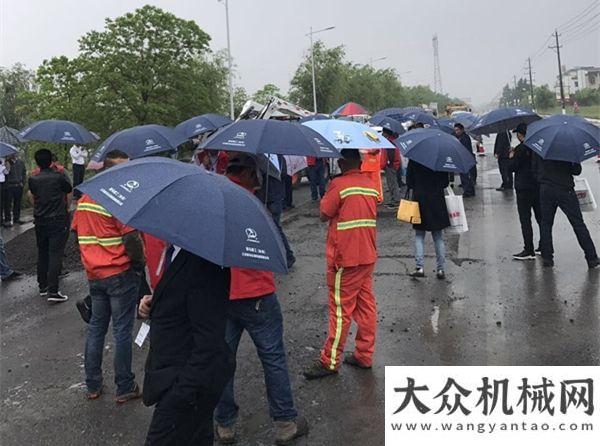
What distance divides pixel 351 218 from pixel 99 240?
1899 millimetres

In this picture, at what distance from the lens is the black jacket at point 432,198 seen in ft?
22.3

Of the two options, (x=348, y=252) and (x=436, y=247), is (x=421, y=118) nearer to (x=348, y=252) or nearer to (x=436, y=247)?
(x=436, y=247)

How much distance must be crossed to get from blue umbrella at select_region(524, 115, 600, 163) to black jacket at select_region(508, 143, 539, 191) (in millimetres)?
749

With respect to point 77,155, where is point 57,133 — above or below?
below

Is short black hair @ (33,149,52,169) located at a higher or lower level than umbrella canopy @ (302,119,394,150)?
higher

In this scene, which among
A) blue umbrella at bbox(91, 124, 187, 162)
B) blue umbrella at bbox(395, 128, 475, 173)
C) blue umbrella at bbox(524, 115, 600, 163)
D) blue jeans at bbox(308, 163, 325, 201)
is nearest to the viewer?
blue umbrella at bbox(91, 124, 187, 162)

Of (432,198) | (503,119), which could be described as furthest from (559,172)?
(503,119)

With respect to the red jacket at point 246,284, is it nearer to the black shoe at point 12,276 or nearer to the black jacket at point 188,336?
the black jacket at point 188,336

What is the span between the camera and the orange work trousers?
4395 mm

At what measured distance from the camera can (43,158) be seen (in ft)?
20.2

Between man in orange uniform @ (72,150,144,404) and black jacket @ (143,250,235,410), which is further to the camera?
man in orange uniform @ (72,150,144,404)

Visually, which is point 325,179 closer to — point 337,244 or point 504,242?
point 504,242

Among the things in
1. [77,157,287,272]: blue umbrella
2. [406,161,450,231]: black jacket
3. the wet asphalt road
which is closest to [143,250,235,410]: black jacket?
[77,157,287,272]: blue umbrella

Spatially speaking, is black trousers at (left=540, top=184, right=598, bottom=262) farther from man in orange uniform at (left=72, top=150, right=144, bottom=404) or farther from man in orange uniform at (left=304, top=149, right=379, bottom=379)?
man in orange uniform at (left=72, top=150, right=144, bottom=404)
